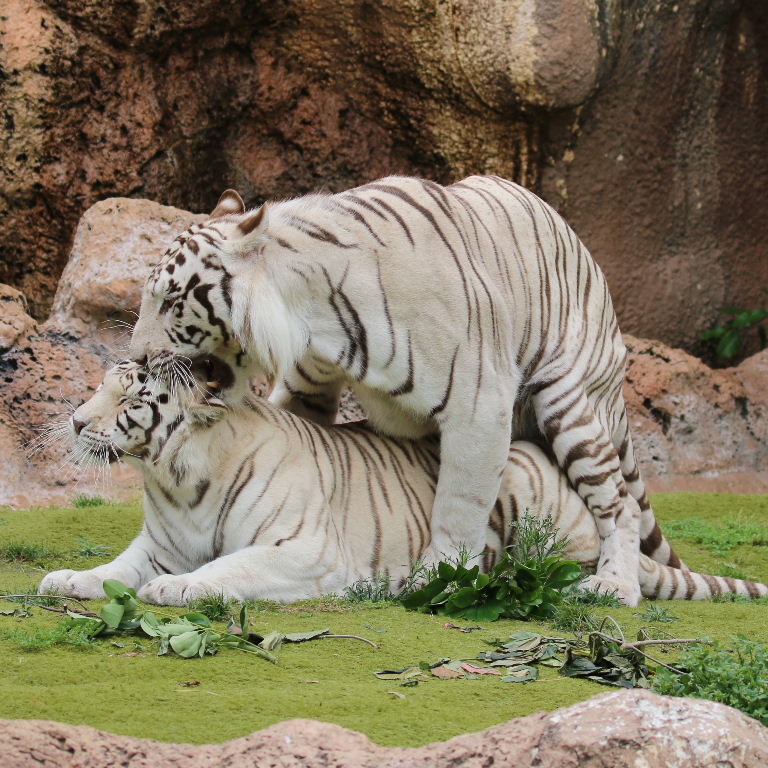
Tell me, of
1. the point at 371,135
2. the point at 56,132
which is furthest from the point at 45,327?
the point at 371,135

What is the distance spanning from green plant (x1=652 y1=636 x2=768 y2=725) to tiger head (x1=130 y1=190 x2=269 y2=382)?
2158 mm

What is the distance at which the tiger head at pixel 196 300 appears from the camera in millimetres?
4551

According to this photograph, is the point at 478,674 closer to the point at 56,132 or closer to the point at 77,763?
the point at 77,763

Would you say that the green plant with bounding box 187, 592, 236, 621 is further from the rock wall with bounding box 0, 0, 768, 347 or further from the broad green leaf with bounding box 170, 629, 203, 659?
the rock wall with bounding box 0, 0, 768, 347

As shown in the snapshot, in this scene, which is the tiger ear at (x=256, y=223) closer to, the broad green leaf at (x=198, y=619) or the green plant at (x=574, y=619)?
the broad green leaf at (x=198, y=619)

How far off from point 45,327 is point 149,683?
15.2 ft

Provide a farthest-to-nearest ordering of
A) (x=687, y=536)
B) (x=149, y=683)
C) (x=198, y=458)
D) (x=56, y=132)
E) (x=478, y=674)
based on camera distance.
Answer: (x=56, y=132)
(x=687, y=536)
(x=198, y=458)
(x=478, y=674)
(x=149, y=683)

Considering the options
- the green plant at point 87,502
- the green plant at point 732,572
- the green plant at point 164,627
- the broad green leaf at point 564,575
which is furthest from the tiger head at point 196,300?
the green plant at point 732,572

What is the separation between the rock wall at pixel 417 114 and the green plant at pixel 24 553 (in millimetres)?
3171

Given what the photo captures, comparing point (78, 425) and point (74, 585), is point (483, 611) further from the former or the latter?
point (78, 425)

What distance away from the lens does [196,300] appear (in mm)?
4551

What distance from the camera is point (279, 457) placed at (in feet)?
15.9

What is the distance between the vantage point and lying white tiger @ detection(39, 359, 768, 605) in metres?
4.53

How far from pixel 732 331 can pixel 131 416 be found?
20.4 ft
